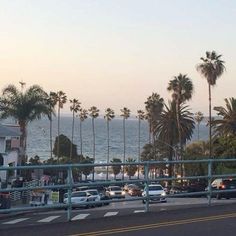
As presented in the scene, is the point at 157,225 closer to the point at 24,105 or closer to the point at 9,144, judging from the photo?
the point at 24,105

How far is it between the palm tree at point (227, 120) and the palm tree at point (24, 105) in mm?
30356

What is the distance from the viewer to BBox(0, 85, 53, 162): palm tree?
58.4m

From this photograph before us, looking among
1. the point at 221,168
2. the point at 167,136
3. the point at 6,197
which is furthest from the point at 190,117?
the point at 6,197

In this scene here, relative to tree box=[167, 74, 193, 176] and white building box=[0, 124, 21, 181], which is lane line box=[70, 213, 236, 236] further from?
tree box=[167, 74, 193, 176]

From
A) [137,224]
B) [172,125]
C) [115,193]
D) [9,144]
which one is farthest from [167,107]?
[137,224]

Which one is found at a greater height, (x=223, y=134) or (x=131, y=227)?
(x=223, y=134)

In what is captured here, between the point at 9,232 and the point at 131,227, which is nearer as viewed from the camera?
the point at 9,232

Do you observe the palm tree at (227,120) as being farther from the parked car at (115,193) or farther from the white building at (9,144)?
the parked car at (115,193)

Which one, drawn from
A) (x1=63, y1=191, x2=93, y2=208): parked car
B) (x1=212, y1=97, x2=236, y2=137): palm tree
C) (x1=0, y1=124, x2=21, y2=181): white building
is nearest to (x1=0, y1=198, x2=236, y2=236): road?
(x1=63, y1=191, x2=93, y2=208): parked car

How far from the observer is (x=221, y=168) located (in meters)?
53.8

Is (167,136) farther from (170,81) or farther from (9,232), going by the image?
(9,232)

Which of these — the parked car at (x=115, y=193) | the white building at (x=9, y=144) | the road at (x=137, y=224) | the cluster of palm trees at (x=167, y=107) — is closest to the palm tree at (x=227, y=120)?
the cluster of palm trees at (x=167, y=107)

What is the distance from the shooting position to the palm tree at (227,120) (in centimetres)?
8112

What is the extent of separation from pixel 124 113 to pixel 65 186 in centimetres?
14051
